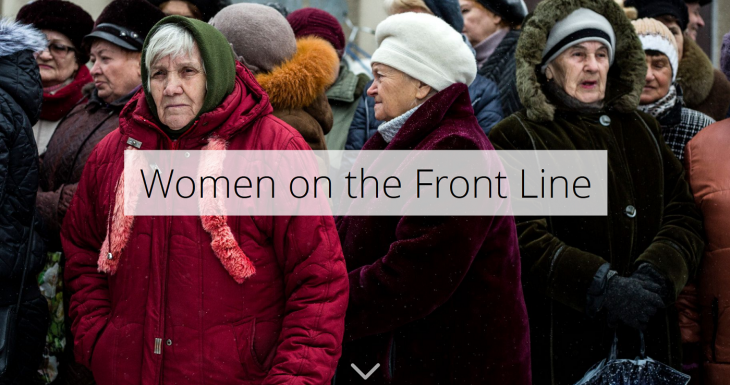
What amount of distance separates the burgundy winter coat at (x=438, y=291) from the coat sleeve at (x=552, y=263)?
1.22 feet

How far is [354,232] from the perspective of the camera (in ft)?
11.0

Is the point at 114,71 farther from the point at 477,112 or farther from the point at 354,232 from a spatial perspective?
the point at 477,112

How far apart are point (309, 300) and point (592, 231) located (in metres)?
1.58

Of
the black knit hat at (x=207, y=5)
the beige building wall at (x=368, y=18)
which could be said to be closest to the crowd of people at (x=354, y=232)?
the black knit hat at (x=207, y=5)

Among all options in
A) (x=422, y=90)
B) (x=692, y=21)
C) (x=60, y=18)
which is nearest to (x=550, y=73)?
(x=422, y=90)

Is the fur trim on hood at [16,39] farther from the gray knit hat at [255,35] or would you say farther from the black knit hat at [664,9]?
the black knit hat at [664,9]

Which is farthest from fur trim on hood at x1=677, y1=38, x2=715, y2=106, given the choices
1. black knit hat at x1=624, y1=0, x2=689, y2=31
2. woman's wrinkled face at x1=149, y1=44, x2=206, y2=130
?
woman's wrinkled face at x1=149, y1=44, x2=206, y2=130

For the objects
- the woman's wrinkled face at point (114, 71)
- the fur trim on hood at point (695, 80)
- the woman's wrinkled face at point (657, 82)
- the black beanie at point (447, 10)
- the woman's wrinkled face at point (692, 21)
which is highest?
the black beanie at point (447, 10)

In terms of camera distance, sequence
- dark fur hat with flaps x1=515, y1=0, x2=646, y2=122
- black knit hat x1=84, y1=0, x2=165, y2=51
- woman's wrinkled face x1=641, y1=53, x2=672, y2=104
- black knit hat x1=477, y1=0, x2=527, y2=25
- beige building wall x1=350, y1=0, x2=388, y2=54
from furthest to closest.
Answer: beige building wall x1=350, y1=0, x2=388, y2=54, black knit hat x1=477, y1=0, x2=527, y2=25, woman's wrinkled face x1=641, y1=53, x2=672, y2=104, black knit hat x1=84, y1=0, x2=165, y2=51, dark fur hat with flaps x1=515, y1=0, x2=646, y2=122

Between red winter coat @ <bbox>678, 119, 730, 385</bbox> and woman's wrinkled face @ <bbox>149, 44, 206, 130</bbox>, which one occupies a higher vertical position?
woman's wrinkled face @ <bbox>149, 44, 206, 130</bbox>

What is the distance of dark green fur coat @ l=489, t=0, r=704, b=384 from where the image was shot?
Answer: 12.1ft

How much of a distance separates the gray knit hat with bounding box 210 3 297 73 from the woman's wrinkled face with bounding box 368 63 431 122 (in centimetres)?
57

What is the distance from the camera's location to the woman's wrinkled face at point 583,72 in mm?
3986

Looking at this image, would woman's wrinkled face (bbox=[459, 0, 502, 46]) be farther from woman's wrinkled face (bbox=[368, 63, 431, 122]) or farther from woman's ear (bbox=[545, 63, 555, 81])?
woman's wrinkled face (bbox=[368, 63, 431, 122])
